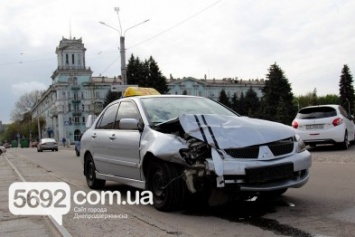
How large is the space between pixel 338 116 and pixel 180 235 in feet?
36.8

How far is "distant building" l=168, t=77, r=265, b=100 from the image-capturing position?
115125mm

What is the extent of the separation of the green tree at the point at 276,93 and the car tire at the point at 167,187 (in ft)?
231

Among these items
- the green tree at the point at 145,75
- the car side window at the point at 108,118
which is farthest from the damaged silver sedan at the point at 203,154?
the green tree at the point at 145,75

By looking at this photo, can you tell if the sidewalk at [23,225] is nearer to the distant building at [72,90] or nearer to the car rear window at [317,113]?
the car rear window at [317,113]

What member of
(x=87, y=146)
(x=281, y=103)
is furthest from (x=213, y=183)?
(x=281, y=103)

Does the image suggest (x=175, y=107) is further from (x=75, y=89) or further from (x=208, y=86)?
(x=208, y=86)

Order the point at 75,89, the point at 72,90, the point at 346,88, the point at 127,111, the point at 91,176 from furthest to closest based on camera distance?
the point at 72,90
the point at 75,89
the point at 346,88
the point at 91,176
the point at 127,111

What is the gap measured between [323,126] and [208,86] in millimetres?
108218

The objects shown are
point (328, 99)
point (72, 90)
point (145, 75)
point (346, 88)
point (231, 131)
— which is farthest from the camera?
point (328, 99)

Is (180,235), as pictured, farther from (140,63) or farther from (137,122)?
(140,63)

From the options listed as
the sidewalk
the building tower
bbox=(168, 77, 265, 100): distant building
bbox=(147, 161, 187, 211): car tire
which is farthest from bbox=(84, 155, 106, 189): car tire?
bbox=(168, 77, 265, 100): distant building

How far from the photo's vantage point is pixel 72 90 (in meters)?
109

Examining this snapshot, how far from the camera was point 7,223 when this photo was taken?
579 centimetres

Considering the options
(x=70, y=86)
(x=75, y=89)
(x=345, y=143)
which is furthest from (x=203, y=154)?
(x=75, y=89)
